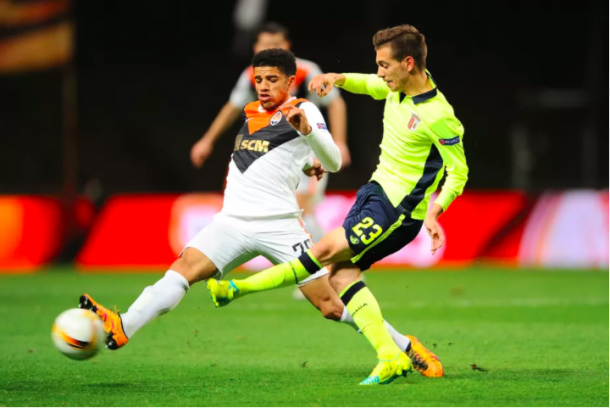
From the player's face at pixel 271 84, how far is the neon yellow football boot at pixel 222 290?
1043mm

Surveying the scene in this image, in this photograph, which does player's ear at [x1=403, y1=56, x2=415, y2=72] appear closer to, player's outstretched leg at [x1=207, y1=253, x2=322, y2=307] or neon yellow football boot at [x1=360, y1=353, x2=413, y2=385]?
player's outstretched leg at [x1=207, y1=253, x2=322, y2=307]

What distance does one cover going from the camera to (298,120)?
5.46 meters

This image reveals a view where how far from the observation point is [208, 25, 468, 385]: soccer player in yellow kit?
5605 millimetres

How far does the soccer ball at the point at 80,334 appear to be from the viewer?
17.6 feet

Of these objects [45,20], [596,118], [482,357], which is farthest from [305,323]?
[596,118]

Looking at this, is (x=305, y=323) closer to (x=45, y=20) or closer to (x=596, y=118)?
(x=45, y=20)

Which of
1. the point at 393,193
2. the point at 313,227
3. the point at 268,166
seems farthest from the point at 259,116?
the point at 313,227

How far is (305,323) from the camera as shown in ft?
27.6

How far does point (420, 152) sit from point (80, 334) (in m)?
1.96

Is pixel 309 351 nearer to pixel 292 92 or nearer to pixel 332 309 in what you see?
pixel 332 309

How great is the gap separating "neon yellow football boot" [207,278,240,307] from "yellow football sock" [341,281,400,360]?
61 cm

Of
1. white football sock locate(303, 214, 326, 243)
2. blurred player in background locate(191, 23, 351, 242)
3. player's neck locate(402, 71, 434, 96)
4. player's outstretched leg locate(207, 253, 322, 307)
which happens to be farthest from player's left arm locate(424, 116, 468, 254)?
white football sock locate(303, 214, 326, 243)

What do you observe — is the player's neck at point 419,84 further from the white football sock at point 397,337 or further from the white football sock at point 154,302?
the white football sock at point 154,302

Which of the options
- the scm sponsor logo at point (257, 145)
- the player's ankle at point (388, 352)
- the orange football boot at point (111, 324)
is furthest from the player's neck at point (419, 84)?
the orange football boot at point (111, 324)
